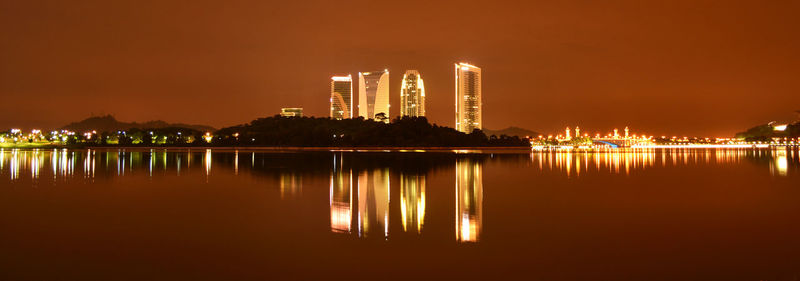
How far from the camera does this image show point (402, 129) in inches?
2822

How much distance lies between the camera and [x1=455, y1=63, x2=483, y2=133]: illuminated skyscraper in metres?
162

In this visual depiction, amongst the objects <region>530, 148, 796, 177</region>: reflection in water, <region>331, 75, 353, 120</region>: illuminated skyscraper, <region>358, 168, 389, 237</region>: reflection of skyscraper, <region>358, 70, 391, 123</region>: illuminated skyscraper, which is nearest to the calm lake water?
<region>358, 168, 389, 237</region>: reflection of skyscraper

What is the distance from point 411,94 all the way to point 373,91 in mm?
15361

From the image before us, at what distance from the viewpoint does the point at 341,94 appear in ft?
586

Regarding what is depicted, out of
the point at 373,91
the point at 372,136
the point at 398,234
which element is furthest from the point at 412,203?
the point at 373,91

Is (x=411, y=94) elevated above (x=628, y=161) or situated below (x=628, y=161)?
above

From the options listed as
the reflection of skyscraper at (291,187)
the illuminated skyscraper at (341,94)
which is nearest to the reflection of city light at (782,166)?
the reflection of skyscraper at (291,187)

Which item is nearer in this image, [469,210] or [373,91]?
[469,210]

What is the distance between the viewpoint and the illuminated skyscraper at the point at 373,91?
16062 cm

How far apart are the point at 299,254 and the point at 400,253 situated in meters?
1.27

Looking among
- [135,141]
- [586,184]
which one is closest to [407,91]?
[135,141]

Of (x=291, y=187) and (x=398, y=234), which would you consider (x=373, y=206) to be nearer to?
(x=398, y=234)

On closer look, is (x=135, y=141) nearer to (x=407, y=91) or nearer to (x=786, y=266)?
(x=407, y=91)

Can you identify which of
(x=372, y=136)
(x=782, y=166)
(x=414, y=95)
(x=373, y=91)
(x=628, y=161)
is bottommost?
(x=782, y=166)
